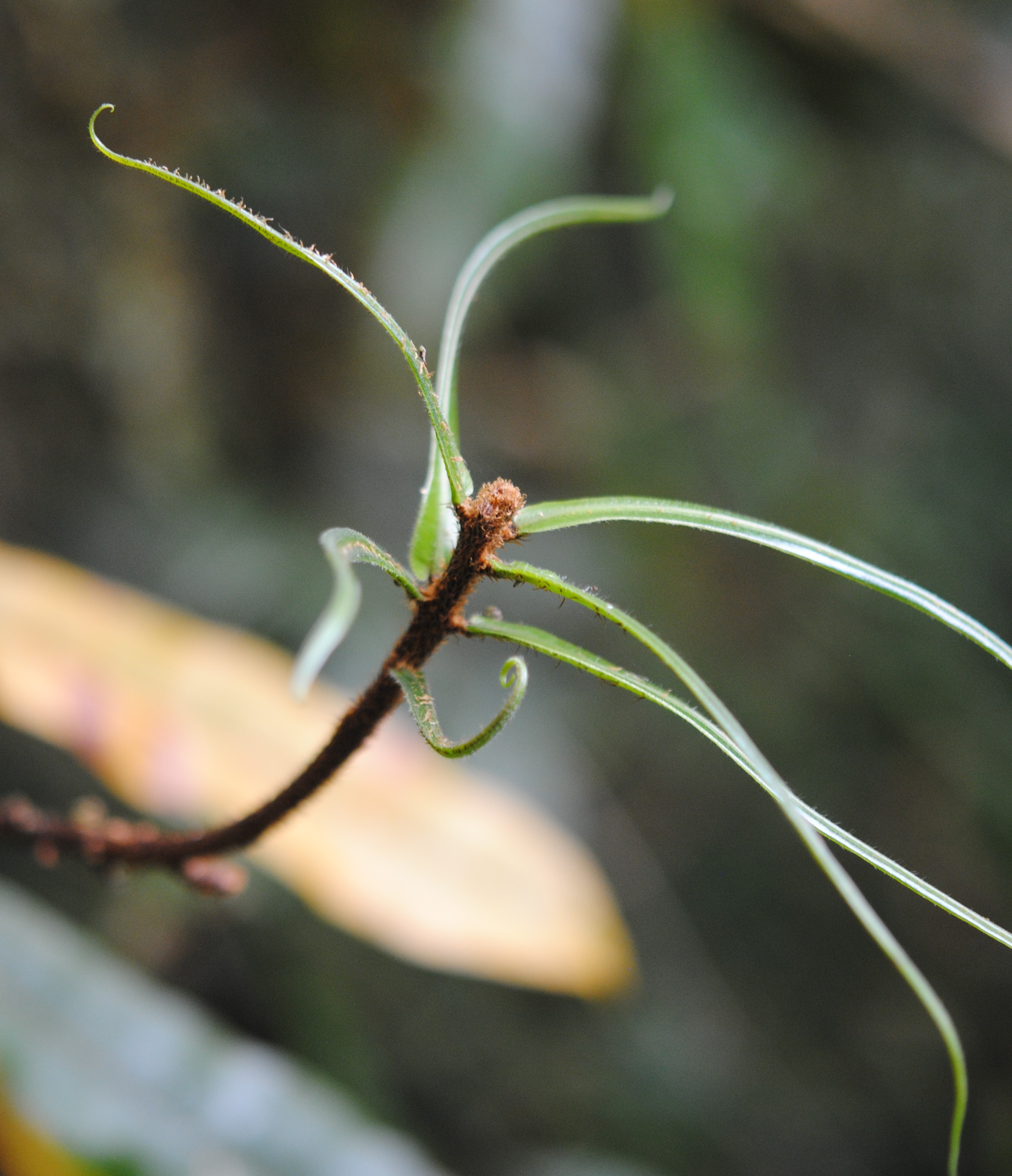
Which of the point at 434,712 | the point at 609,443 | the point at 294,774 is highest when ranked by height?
the point at 609,443

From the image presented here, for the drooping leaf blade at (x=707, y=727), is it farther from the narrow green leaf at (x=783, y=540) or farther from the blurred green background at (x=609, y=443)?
the blurred green background at (x=609, y=443)

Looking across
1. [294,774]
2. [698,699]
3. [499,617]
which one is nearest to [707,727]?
[698,699]

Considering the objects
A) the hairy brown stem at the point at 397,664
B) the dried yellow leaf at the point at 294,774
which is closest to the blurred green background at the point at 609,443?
the dried yellow leaf at the point at 294,774

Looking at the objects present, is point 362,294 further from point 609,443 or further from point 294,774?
point 609,443

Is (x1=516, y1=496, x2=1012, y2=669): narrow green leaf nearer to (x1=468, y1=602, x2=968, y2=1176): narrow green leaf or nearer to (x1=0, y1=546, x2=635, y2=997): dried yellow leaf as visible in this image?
(x1=468, y1=602, x2=968, y2=1176): narrow green leaf

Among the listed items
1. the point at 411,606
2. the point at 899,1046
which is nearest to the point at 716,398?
the point at 899,1046

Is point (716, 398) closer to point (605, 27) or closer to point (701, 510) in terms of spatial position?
point (605, 27)
